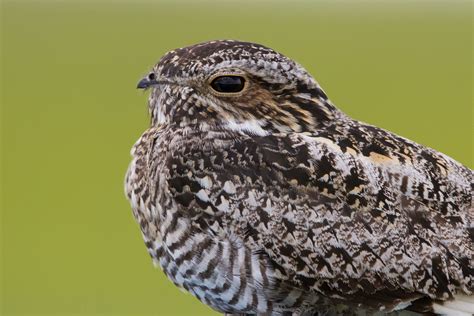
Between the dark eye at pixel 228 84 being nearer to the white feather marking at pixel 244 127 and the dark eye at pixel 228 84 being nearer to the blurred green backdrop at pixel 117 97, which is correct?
the white feather marking at pixel 244 127

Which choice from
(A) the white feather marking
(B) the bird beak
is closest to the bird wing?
(A) the white feather marking

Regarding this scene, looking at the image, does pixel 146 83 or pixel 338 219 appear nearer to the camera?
pixel 338 219

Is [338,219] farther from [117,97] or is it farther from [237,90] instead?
[117,97]

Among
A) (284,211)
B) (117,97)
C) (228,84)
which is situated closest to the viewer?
(284,211)

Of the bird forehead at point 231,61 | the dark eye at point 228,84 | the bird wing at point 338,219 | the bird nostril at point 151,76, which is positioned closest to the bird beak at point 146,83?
the bird nostril at point 151,76

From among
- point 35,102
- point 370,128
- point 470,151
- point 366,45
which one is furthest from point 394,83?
point 370,128

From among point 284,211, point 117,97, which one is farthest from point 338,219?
point 117,97

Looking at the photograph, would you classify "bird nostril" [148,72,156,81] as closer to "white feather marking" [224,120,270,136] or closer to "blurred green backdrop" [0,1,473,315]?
"white feather marking" [224,120,270,136]
